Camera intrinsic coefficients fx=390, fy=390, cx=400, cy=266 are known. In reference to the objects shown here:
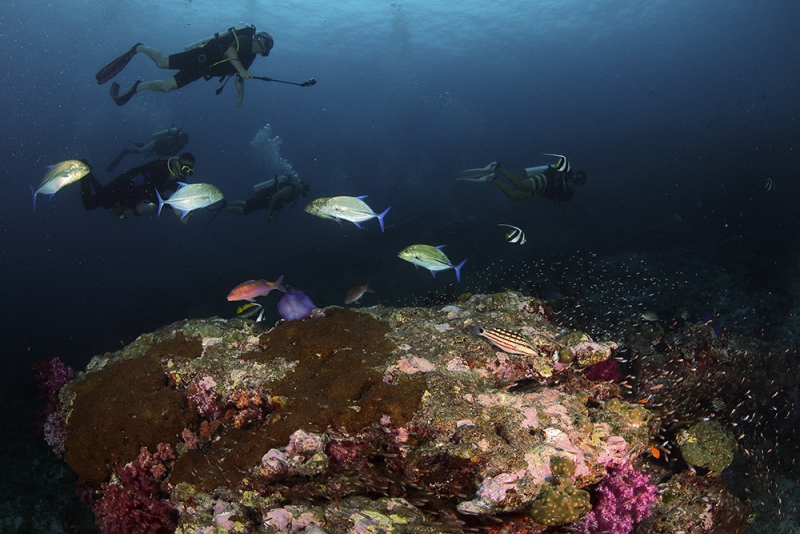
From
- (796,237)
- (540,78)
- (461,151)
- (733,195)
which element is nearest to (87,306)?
(796,237)

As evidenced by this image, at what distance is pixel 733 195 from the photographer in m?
25.6

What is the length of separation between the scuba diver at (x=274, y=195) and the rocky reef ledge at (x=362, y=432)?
843 cm

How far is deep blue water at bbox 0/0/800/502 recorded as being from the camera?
18031 millimetres

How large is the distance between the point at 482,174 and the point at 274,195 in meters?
6.29

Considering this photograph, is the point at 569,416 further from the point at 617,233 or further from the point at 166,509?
the point at 617,233

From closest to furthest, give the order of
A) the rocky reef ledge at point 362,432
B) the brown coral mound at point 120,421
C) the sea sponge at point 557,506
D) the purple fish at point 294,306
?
1. the sea sponge at point 557,506
2. the rocky reef ledge at point 362,432
3. the brown coral mound at point 120,421
4. the purple fish at point 294,306

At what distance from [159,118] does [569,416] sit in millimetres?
127143

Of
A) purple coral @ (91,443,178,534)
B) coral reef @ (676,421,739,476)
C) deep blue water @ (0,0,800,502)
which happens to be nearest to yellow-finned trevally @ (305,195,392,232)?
purple coral @ (91,443,178,534)

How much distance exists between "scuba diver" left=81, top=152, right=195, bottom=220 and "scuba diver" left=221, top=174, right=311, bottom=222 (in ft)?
10.3

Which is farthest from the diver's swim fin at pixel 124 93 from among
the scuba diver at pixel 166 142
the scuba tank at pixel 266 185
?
the scuba tank at pixel 266 185

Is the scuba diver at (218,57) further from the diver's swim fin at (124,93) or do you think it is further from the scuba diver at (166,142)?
the scuba diver at (166,142)

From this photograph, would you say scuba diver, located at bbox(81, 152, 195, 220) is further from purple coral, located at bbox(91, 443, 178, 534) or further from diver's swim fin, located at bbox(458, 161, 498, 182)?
diver's swim fin, located at bbox(458, 161, 498, 182)

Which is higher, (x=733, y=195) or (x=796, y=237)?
(x=796, y=237)

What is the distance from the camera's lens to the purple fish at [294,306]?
4.53 m
